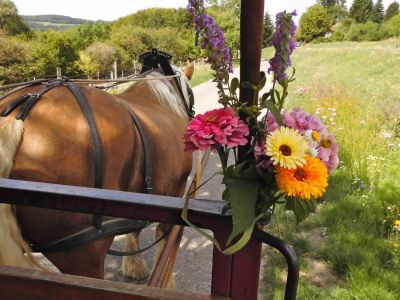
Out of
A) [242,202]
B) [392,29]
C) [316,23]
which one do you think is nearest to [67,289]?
[242,202]

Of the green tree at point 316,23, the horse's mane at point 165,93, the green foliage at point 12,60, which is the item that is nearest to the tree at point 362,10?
the green tree at point 316,23

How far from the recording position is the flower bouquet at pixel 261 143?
911 millimetres

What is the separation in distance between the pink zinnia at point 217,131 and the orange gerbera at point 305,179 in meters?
0.13

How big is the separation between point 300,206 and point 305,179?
0.39ft

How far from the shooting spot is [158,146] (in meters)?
2.41

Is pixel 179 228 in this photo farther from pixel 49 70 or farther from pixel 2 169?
pixel 49 70

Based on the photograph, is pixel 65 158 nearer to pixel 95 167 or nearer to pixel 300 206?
pixel 95 167

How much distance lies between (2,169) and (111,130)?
0.57 meters

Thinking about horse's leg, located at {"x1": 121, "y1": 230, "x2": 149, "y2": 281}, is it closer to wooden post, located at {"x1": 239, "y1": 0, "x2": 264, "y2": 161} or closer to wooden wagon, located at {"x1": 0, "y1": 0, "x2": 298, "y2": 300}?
wooden wagon, located at {"x1": 0, "y1": 0, "x2": 298, "y2": 300}

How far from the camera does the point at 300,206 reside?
1004mm

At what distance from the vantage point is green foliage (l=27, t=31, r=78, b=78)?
18156mm

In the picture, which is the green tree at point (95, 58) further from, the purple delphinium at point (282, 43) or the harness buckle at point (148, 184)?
the purple delphinium at point (282, 43)

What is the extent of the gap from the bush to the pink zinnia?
5211 centimetres

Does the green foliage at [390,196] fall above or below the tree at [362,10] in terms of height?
below
